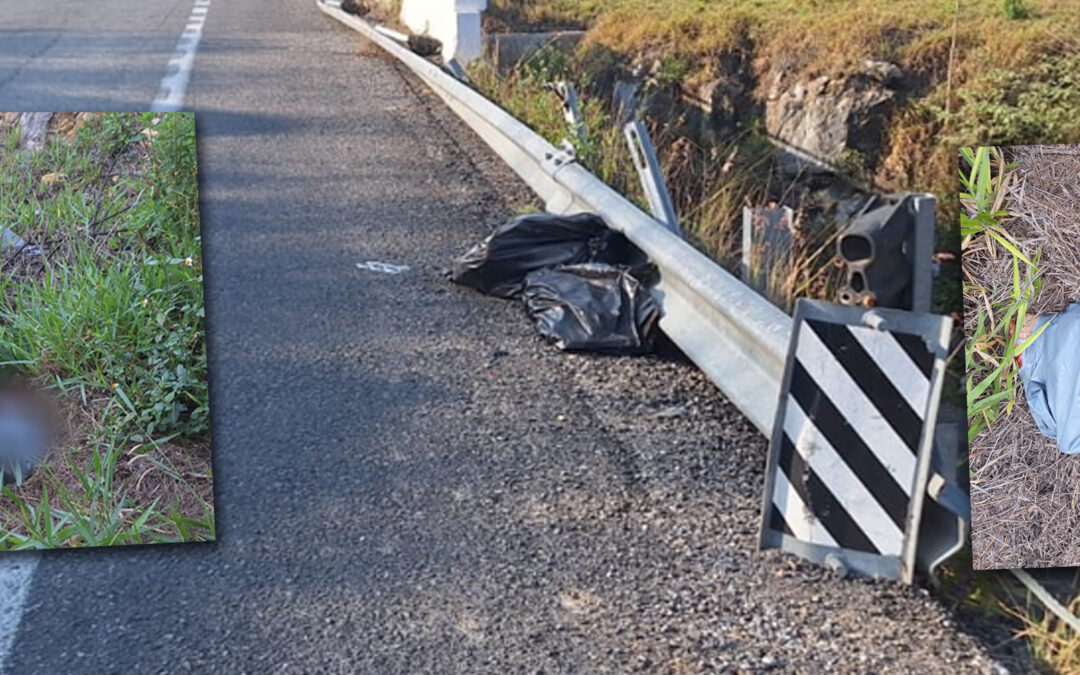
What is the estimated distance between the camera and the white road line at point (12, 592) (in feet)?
8.70

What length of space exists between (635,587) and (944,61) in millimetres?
7277

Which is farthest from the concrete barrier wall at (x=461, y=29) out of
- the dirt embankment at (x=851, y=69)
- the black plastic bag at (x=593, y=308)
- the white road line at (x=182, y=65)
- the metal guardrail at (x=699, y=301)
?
the black plastic bag at (x=593, y=308)

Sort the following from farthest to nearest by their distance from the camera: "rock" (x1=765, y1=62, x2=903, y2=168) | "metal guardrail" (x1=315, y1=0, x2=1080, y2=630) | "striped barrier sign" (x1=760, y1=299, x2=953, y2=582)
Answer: "rock" (x1=765, y1=62, x2=903, y2=168) → "metal guardrail" (x1=315, y1=0, x2=1080, y2=630) → "striped barrier sign" (x1=760, y1=299, x2=953, y2=582)

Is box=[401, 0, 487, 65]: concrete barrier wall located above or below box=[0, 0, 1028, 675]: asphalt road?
above

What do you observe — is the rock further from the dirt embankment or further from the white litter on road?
the white litter on road

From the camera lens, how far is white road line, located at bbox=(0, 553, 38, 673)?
2.65 metres

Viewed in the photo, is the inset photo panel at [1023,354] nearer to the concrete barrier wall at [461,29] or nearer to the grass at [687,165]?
the grass at [687,165]

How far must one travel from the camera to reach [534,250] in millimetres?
4758

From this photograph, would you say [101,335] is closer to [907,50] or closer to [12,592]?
[12,592]

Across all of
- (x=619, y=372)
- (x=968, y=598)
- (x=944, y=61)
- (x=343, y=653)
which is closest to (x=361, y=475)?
(x=343, y=653)

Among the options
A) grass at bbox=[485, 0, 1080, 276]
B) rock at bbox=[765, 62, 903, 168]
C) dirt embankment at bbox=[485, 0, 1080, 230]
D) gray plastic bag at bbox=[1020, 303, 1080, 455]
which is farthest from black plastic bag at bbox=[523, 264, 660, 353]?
rock at bbox=[765, 62, 903, 168]

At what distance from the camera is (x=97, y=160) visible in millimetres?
3289

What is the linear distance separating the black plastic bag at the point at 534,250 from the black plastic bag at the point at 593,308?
0.13 meters

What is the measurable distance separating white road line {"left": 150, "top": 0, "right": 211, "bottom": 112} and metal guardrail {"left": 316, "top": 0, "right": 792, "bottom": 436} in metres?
2.93
